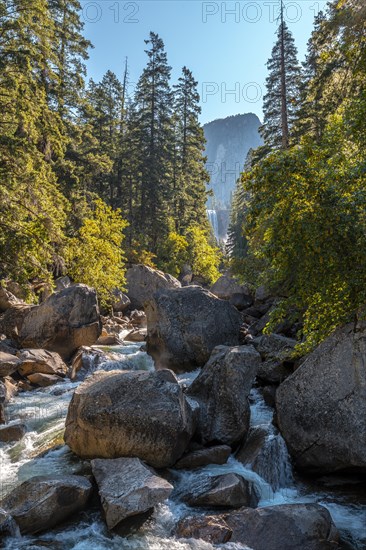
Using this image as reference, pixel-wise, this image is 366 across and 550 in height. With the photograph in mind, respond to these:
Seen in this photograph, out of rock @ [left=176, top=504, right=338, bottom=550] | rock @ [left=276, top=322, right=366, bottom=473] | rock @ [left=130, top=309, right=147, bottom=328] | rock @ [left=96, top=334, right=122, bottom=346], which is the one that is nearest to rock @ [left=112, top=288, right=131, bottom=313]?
→ rock @ [left=130, top=309, right=147, bottom=328]

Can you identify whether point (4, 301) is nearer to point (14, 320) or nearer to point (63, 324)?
point (14, 320)

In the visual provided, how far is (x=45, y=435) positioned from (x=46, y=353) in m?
4.73

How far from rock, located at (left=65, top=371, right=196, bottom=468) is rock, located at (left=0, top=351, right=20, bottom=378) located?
4.53 meters

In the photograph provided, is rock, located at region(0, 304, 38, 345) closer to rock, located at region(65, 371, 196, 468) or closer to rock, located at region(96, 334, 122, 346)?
rock, located at region(96, 334, 122, 346)

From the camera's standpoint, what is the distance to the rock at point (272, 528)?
5.38m

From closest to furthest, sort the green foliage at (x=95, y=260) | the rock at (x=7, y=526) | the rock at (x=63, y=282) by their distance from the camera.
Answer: the rock at (x=7, y=526) → the green foliage at (x=95, y=260) → the rock at (x=63, y=282)

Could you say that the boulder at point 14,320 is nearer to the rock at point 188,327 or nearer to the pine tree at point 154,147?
the rock at point 188,327

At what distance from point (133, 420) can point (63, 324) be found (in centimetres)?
872

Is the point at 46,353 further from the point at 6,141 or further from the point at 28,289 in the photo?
the point at 6,141

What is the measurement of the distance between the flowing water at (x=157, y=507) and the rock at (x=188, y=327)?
3.03 m

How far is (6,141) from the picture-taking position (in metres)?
12.2

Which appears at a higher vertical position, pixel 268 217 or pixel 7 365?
pixel 268 217

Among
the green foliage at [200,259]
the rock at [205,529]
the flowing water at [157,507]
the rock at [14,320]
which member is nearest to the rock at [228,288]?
the rock at [14,320]

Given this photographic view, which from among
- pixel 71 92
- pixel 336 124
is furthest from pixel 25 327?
pixel 71 92
